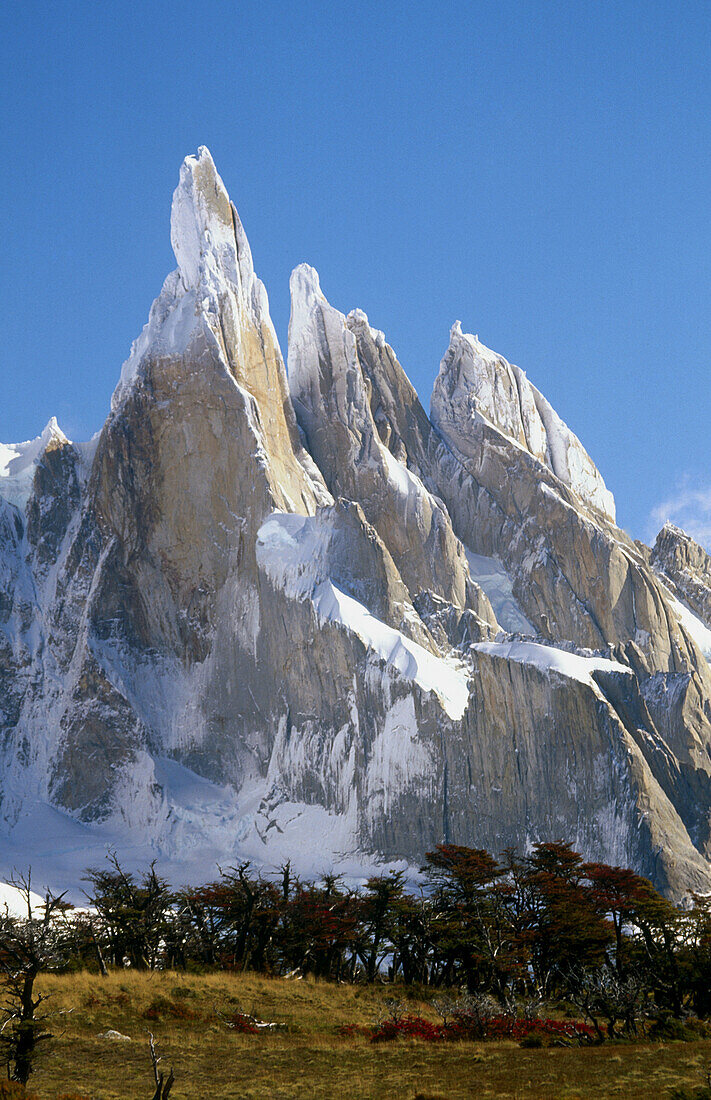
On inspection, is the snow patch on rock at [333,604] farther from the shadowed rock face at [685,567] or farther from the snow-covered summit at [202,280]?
the shadowed rock face at [685,567]

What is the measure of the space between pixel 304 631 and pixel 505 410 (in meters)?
59.1

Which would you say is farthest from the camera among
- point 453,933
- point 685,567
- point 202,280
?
point 685,567

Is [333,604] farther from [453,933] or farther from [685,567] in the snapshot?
[685,567]

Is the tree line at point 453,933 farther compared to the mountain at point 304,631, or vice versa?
the mountain at point 304,631

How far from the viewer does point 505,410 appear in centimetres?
14188

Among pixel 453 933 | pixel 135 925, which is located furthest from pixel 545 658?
pixel 135 925

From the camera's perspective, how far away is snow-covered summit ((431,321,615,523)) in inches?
5492

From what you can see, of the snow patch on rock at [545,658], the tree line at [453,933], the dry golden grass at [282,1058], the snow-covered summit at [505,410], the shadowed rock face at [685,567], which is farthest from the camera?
the snow-covered summit at [505,410]

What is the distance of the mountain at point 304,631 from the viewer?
A: 86562mm

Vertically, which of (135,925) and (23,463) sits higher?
(23,463)

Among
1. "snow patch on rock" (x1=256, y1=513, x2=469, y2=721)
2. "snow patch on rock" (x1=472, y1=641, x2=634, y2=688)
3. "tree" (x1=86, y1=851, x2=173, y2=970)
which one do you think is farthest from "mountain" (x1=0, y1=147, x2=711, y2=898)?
"tree" (x1=86, y1=851, x2=173, y2=970)

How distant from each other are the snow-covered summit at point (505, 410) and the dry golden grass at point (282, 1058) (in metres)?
108

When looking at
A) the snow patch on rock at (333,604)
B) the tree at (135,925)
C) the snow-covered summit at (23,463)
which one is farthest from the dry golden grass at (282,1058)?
the snow-covered summit at (23,463)

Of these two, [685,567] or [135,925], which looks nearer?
[135,925]
